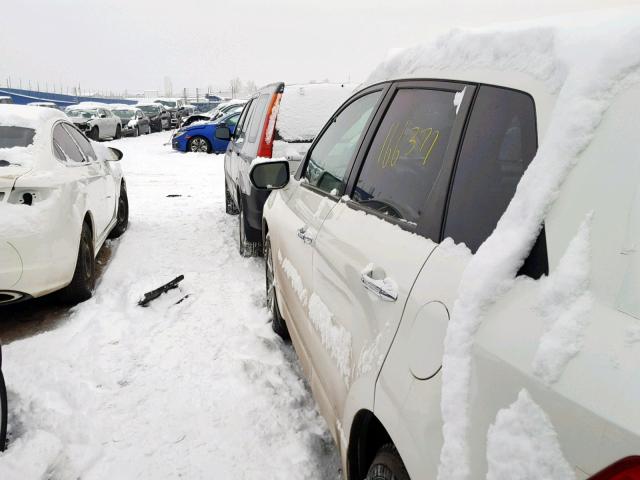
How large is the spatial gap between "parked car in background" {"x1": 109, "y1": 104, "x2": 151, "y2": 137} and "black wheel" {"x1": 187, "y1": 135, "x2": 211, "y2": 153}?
30.8 feet

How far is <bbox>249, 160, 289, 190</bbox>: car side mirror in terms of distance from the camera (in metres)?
3.42

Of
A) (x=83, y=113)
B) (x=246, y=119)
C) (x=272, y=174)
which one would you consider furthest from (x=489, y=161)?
(x=83, y=113)

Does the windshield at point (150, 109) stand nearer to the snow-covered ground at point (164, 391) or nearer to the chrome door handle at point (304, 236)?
the snow-covered ground at point (164, 391)

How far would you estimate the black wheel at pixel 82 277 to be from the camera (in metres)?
4.32

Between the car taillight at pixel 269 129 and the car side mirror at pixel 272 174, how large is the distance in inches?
69.0

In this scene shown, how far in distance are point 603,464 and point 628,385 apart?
13cm

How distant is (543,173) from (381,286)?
0.62 m

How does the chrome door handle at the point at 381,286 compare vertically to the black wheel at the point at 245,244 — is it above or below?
above

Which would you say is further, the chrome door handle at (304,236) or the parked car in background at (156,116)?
the parked car in background at (156,116)

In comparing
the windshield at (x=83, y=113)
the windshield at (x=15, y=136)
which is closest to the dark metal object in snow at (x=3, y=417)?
the windshield at (x=15, y=136)

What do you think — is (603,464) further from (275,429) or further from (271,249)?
(271,249)

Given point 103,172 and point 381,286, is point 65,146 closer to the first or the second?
point 103,172

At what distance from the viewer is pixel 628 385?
82 cm

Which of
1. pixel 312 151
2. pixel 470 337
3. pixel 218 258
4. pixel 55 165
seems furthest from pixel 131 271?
pixel 470 337
